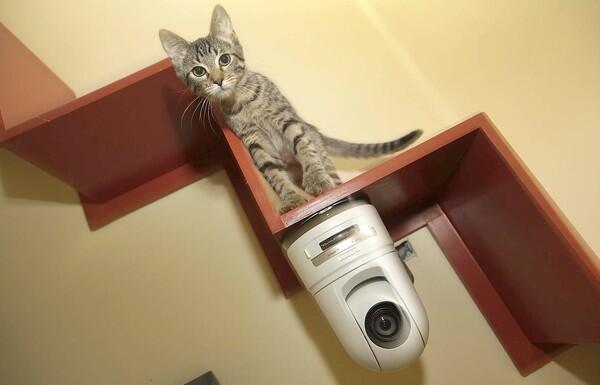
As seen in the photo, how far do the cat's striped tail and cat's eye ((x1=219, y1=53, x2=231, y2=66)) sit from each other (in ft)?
0.98

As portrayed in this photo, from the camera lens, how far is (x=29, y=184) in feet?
3.62

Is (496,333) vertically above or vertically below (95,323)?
below

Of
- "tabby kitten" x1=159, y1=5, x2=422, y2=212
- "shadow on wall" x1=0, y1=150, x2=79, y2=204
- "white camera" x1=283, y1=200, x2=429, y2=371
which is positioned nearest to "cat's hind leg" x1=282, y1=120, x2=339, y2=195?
"tabby kitten" x1=159, y1=5, x2=422, y2=212

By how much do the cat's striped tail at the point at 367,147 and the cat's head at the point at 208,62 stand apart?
29cm

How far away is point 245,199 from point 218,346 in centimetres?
37

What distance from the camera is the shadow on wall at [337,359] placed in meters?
0.94

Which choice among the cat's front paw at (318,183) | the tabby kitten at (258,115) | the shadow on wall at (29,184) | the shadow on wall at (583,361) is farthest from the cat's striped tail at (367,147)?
the shadow on wall at (29,184)

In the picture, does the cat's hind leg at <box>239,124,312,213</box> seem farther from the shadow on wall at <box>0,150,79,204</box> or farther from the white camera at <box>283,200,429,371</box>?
the shadow on wall at <box>0,150,79,204</box>

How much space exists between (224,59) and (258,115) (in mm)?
140

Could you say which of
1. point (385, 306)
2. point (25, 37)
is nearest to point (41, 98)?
point (25, 37)

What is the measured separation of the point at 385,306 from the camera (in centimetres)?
70

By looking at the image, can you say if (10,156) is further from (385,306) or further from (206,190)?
(385,306)

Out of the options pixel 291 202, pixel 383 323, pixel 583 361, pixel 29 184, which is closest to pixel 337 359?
pixel 383 323

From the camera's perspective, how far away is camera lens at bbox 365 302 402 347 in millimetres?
Result: 696
